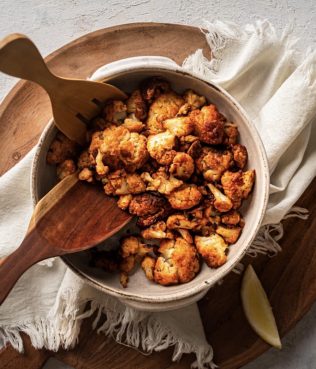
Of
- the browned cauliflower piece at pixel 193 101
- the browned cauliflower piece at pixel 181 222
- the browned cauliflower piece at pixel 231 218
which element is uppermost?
the browned cauliflower piece at pixel 193 101

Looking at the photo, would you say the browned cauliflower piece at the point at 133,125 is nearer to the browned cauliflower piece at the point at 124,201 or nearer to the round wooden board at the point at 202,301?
the browned cauliflower piece at the point at 124,201

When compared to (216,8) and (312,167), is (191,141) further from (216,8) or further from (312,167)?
(216,8)

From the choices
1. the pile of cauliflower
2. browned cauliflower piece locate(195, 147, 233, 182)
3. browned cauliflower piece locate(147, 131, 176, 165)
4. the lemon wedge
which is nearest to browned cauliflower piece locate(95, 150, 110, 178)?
the pile of cauliflower

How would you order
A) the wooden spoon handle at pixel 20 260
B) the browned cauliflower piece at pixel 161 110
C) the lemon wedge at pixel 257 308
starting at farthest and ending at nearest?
the lemon wedge at pixel 257 308 → the browned cauliflower piece at pixel 161 110 → the wooden spoon handle at pixel 20 260

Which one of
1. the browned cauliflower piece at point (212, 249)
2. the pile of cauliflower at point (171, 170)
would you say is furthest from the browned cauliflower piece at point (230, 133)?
the browned cauliflower piece at point (212, 249)

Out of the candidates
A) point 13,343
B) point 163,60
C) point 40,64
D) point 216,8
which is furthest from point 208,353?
point 216,8

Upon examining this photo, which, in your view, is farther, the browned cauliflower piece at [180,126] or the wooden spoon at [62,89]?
the browned cauliflower piece at [180,126]
